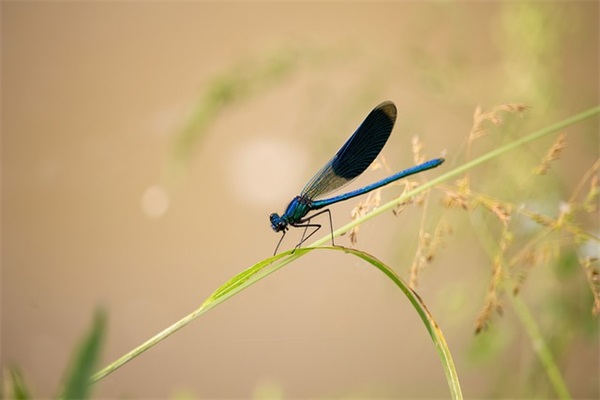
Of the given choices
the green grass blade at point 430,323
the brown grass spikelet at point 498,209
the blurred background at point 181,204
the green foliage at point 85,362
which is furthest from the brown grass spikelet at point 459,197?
the blurred background at point 181,204

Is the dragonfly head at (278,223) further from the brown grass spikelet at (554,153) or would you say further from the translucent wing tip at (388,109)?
the brown grass spikelet at (554,153)

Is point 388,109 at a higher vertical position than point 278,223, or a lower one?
higher

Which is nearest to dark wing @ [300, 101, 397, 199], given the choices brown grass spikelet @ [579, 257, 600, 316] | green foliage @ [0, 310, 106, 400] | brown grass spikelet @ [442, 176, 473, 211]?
brown grass spikelet @ [442, 176, 473, 211]

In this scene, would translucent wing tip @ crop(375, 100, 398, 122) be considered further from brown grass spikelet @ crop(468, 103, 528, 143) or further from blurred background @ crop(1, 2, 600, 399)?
blurred background @ crop(1, 2, 600, 399)

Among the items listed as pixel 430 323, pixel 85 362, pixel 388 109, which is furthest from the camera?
pixel 388 109

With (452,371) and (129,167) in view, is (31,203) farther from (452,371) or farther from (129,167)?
(452,371)

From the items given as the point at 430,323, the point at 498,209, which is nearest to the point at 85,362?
the point at 430,323

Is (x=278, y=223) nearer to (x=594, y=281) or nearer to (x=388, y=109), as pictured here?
(x=388, y=109)
